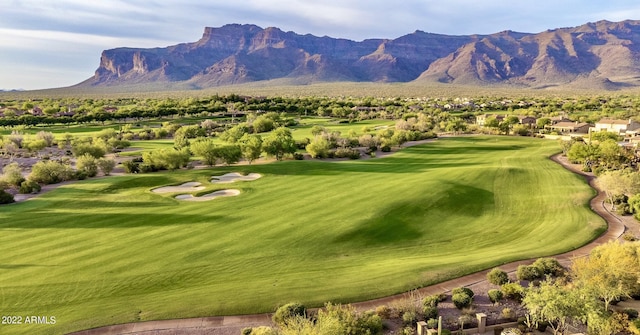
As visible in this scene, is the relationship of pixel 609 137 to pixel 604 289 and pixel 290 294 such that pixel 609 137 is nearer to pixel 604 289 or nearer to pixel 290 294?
pixel 604 289

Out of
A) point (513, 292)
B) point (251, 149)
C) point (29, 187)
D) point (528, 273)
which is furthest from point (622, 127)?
point (29, 187)

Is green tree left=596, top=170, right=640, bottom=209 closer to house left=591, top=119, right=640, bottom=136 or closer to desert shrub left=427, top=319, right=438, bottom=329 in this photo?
desert shrub left=427, top=319, right=438, bottom=329

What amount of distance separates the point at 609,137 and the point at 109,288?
292 feet

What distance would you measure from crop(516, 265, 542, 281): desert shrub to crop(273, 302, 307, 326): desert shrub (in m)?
14.5

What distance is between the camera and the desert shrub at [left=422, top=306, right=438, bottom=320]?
70.8ft

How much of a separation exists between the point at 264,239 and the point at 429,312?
14725 millimetres

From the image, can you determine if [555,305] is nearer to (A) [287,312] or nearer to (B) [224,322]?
(A) [287,312]

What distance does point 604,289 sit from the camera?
21844mm

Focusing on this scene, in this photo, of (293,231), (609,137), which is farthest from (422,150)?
(293,231)

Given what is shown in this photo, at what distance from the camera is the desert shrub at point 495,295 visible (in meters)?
23.5

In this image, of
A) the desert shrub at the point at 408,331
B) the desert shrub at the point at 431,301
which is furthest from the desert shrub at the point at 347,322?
the desert shrub at the point at 431,301

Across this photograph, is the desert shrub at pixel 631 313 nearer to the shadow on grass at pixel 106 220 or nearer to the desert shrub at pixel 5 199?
the shadow on grass at pixel 106 220

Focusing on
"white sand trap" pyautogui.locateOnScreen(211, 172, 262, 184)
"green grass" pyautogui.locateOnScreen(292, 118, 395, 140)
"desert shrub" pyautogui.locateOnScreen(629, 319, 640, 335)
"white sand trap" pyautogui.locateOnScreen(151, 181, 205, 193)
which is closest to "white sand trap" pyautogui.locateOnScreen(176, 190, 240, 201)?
"white sand trap" pyautogui.locateOnScreen(151, 181, 205, 193)

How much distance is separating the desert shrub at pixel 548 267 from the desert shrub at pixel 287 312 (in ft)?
53.4
